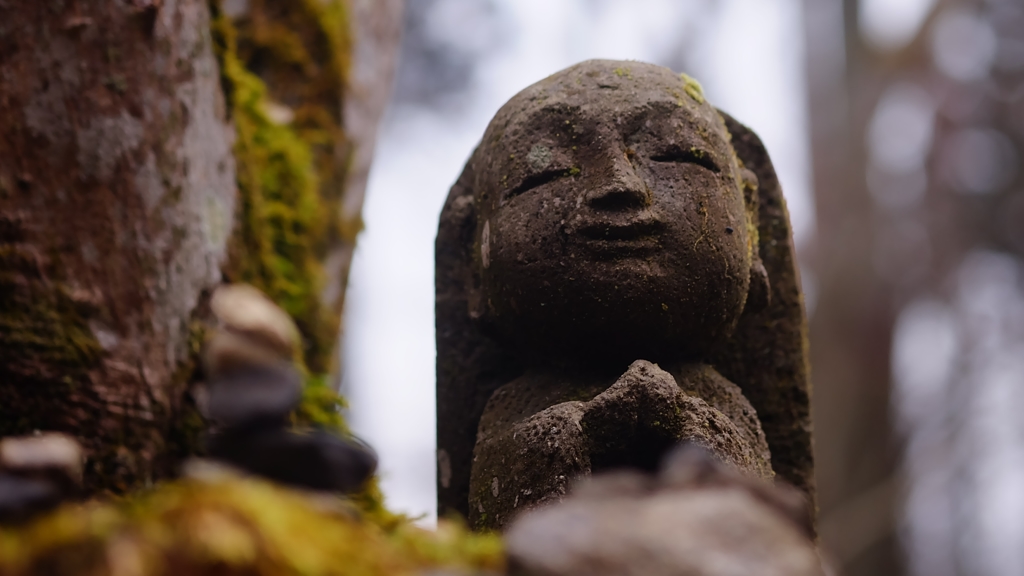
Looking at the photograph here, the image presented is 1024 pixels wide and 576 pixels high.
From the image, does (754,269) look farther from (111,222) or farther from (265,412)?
(111,222)

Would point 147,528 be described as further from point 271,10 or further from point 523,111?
point 271,10

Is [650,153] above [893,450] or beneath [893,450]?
above

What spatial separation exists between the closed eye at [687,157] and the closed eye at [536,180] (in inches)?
7.2

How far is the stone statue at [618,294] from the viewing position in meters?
1.54

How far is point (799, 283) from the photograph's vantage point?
2.04m

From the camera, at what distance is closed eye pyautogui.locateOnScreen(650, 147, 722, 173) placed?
1.70 m

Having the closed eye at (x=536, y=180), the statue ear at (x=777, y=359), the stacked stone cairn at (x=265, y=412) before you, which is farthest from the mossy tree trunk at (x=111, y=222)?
the statue ear at (x=777, y=359)

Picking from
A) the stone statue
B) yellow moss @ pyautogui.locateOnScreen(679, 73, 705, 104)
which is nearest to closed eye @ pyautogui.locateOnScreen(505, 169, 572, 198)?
the stone statue

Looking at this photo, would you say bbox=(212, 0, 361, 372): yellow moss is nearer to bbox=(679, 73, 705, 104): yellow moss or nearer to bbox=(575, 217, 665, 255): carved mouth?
bbox=(575, 217, 665, 255): carved mouth

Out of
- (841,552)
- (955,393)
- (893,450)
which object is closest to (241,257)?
(841,552)

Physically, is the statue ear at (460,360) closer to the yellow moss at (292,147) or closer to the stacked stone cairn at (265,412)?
the yellow moss at (292,147)

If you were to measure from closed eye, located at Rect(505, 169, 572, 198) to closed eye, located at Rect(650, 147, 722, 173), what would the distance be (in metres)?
0.18

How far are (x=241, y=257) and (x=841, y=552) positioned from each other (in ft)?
16.9

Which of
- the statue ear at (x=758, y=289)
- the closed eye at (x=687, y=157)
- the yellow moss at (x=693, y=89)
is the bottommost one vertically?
the statue ear at (x=758, y=289)
